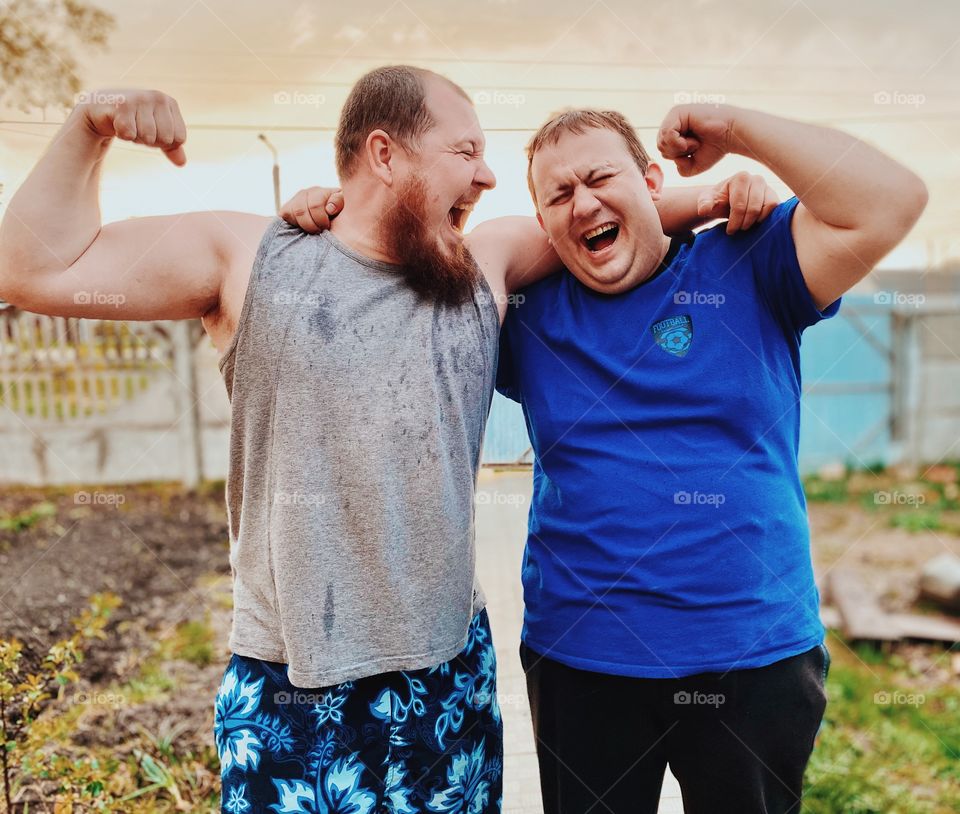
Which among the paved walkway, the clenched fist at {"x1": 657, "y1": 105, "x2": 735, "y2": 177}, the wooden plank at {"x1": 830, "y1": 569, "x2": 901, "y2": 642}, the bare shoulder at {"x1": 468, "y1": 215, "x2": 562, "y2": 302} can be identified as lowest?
the wooden plank at {"x1": 830, "y1": 569, "x2": 901, "y2": 642}

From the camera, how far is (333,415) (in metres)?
1.58

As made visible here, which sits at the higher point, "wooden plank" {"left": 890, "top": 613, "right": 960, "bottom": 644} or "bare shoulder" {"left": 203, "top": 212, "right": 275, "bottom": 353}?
"bare shoulder" {"left": 203, "top": 212, "right": 275, "bottom": 353}

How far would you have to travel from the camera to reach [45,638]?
11.6 feet

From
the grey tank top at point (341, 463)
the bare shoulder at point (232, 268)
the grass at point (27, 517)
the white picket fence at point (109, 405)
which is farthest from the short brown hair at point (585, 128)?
the white picket fence at point (109, 405)

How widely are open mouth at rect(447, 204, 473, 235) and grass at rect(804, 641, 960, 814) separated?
253 centimetres

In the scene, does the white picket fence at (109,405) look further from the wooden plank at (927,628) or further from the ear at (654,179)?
the ear at (654,179)

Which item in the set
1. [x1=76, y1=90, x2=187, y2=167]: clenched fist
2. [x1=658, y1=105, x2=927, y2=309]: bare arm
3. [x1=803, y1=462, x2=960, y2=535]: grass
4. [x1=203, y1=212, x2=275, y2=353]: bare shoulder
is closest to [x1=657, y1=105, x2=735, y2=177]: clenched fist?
[x1=658, y1=105, x2=927, y2=309]: bare arm

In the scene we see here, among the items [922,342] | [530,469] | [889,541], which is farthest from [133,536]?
[922,342]

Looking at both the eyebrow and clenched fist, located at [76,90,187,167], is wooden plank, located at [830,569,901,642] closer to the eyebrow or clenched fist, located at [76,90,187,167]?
the eyebrow

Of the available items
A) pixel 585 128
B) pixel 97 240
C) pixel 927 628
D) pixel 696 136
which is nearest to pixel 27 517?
pixel 97 240

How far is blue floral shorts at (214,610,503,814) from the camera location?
63.0 inches

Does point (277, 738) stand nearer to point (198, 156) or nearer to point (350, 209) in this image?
point (350, 209)

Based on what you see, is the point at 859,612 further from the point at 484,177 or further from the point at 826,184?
the point at 484,177

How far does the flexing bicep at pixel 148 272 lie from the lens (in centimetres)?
150
